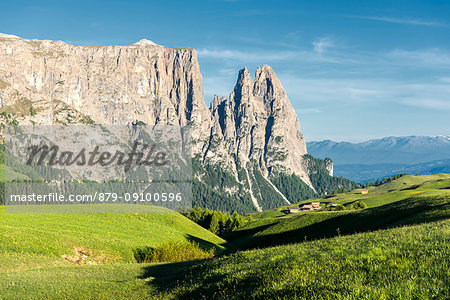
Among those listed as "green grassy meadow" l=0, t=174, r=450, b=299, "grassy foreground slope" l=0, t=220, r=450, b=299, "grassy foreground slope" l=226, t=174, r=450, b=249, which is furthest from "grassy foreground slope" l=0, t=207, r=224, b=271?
"grassy foreground slope" l=226, t=174, r=450, b=249

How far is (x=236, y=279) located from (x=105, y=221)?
66.0 m

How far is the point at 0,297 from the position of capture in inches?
992

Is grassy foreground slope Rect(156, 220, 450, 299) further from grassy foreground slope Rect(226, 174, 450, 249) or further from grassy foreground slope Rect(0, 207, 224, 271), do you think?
grassy foreground slope Rect(0, 207, 224, 271)

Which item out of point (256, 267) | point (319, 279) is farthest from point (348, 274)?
point (256, 267)

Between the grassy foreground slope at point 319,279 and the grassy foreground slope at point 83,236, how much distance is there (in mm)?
16837

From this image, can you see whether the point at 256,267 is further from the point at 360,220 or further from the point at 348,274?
the point at 360,220

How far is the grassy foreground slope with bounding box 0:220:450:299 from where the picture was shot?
39.9 feet

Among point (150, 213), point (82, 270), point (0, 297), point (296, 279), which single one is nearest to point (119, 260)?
point (82, 270)

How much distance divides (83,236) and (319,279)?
53.3 metres

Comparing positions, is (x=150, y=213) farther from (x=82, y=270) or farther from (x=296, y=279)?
(x=296, y=279)

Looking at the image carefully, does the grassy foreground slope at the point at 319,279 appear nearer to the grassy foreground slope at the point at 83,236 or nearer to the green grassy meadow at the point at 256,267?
the green grassy meadow at the point at 256,267

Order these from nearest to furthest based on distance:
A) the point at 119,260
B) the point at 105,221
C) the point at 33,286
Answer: the point at 33,286 → the point at 119,260 → the point at 105,221

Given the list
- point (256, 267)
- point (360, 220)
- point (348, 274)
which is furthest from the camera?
point (360, 220)

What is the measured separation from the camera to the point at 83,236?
58.2 metres
